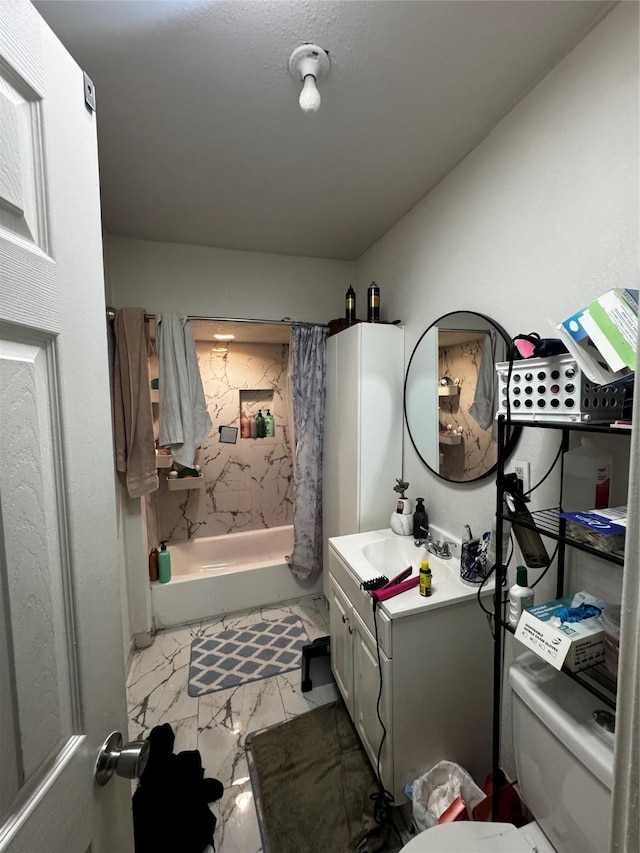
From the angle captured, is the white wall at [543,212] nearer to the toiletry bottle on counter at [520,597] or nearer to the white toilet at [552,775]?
the toiletry bottle on counter at [520,597]

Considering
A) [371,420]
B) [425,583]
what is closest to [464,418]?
[371,420]

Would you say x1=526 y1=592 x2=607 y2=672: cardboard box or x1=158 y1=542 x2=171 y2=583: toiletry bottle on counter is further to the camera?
x1=158 y1=542 x2=171 y2=583: toiletry bottle on counter

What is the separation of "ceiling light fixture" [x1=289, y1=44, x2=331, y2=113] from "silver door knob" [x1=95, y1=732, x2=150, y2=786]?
60.9 inches

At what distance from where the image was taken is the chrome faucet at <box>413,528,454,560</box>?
5.17 ft

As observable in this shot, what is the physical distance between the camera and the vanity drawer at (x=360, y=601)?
1.23m

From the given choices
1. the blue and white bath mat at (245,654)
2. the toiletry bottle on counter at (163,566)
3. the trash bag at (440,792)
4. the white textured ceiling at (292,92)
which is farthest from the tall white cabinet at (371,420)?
A: the toiletry bottle on counter at (163,566)

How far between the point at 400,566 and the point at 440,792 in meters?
0.77

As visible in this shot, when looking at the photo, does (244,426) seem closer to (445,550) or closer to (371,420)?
(371,420)

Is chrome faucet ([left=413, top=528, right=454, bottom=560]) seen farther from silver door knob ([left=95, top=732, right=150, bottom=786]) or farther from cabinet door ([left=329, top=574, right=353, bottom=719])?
silver door knob ([left=95, top=732, right=150, bottom=786])

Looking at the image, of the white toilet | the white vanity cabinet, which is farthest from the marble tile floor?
the white toilet

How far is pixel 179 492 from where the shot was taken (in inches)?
127

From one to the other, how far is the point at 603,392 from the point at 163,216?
Result: 2134mm

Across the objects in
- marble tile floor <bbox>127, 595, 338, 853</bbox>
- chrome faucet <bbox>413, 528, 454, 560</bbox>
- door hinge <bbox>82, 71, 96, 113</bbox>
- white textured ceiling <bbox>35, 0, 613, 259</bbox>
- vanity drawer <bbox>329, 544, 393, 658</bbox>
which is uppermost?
white textured ceiling <bbox>35, 0, 613, 259</bbox>

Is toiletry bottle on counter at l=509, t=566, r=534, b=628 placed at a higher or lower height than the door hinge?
lower
